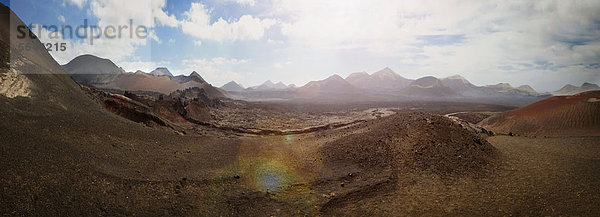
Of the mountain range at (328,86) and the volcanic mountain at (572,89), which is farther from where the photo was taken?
the volcanic mountain at (572,89)

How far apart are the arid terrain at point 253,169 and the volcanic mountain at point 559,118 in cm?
375

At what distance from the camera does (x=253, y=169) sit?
8836 millimetres

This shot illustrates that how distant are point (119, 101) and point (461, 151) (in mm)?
19484

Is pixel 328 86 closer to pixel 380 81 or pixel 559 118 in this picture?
pixel 380 81

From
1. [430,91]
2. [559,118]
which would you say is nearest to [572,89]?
[430,91]

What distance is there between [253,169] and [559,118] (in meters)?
19.7

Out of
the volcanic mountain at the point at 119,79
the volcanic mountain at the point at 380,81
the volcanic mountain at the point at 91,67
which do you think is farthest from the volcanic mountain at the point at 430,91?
the volcanic mountain at the point at 91,67

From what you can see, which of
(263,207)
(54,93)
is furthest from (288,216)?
(54,93)

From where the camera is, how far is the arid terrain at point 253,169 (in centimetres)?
570

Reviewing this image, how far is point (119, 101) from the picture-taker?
53.1 ft

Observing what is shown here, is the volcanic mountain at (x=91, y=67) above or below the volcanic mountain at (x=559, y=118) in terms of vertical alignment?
above

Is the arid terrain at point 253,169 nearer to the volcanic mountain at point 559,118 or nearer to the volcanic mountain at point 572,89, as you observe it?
the volcanic mountain at point 559,118

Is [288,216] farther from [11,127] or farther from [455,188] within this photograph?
[11,127]

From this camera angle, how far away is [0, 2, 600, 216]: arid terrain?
5.70 meters
